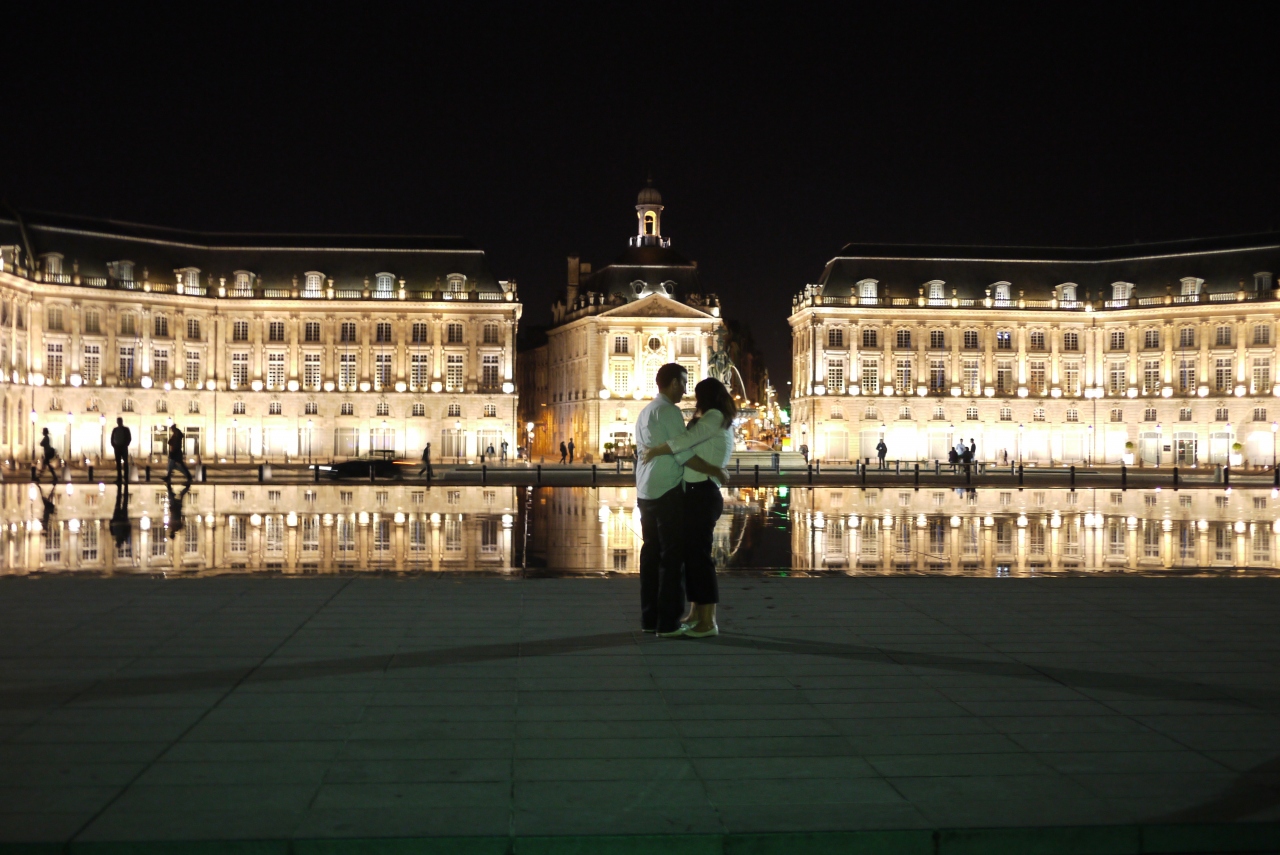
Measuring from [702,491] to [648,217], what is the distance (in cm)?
9291

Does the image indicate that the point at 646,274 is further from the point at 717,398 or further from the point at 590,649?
the point at 590,649

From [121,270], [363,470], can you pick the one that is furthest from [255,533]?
[121,270]

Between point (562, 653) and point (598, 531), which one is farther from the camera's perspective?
point (598, 531)

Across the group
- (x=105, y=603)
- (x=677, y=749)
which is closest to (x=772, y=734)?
(x=677, y=749)

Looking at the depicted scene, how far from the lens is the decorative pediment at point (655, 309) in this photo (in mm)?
92375

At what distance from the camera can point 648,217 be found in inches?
3959

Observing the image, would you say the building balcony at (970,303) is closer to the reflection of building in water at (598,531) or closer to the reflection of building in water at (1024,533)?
the reflection of building in water at (1024,533)

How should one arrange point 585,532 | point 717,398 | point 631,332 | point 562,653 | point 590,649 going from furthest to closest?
point 631,332 < point 585,532 < point 717,398 < point 590,649 < point 562,653

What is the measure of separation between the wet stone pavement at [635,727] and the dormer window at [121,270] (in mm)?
77743

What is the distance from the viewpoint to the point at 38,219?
79562mm

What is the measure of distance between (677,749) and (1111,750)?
214 centimetres

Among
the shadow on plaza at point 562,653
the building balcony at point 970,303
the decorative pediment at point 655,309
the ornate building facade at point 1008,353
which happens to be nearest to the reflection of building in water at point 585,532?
the shadow on plaza at point 562,653

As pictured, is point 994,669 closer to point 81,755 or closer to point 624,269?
point 81,755

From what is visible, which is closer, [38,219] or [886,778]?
[886,778]
